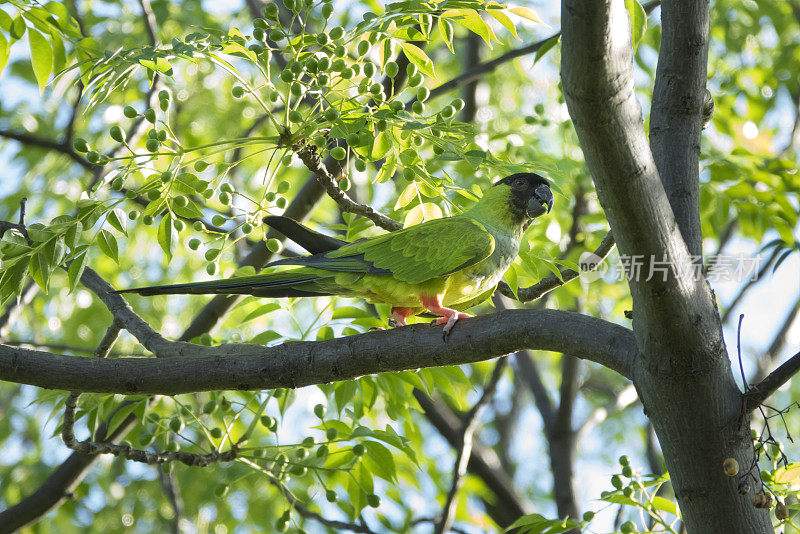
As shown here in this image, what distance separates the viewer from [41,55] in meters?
3.77

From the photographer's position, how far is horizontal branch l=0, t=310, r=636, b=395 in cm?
286

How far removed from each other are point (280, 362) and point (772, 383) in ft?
6.13

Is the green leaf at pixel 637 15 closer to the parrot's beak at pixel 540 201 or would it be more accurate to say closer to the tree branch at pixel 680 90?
the tree branch at pixel 680 90

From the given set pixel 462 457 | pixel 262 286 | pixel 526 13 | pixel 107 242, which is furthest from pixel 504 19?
pixel 462 457

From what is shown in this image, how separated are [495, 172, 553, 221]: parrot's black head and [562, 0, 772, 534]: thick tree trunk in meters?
2.20

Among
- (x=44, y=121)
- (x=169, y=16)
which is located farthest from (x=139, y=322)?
(x=44, y=121)

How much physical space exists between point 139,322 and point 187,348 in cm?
44

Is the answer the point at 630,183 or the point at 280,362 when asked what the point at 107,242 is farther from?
the point at 630,183

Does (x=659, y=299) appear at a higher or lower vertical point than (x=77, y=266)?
lower

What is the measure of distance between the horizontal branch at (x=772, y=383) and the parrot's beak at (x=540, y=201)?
234cm

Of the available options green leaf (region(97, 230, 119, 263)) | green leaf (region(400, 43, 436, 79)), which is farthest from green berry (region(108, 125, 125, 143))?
green leaf (region(400, 43, 436, 79))

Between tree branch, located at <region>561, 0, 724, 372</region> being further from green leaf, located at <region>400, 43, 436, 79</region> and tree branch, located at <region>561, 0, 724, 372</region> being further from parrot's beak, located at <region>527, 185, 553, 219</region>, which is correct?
parrot's beak, located at <region>527, 185, 553, 219</region>

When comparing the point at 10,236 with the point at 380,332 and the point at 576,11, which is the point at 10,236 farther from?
the point at 576,11

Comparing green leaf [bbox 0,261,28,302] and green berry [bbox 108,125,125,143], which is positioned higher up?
green berry [bbox 108,125,125,143]
